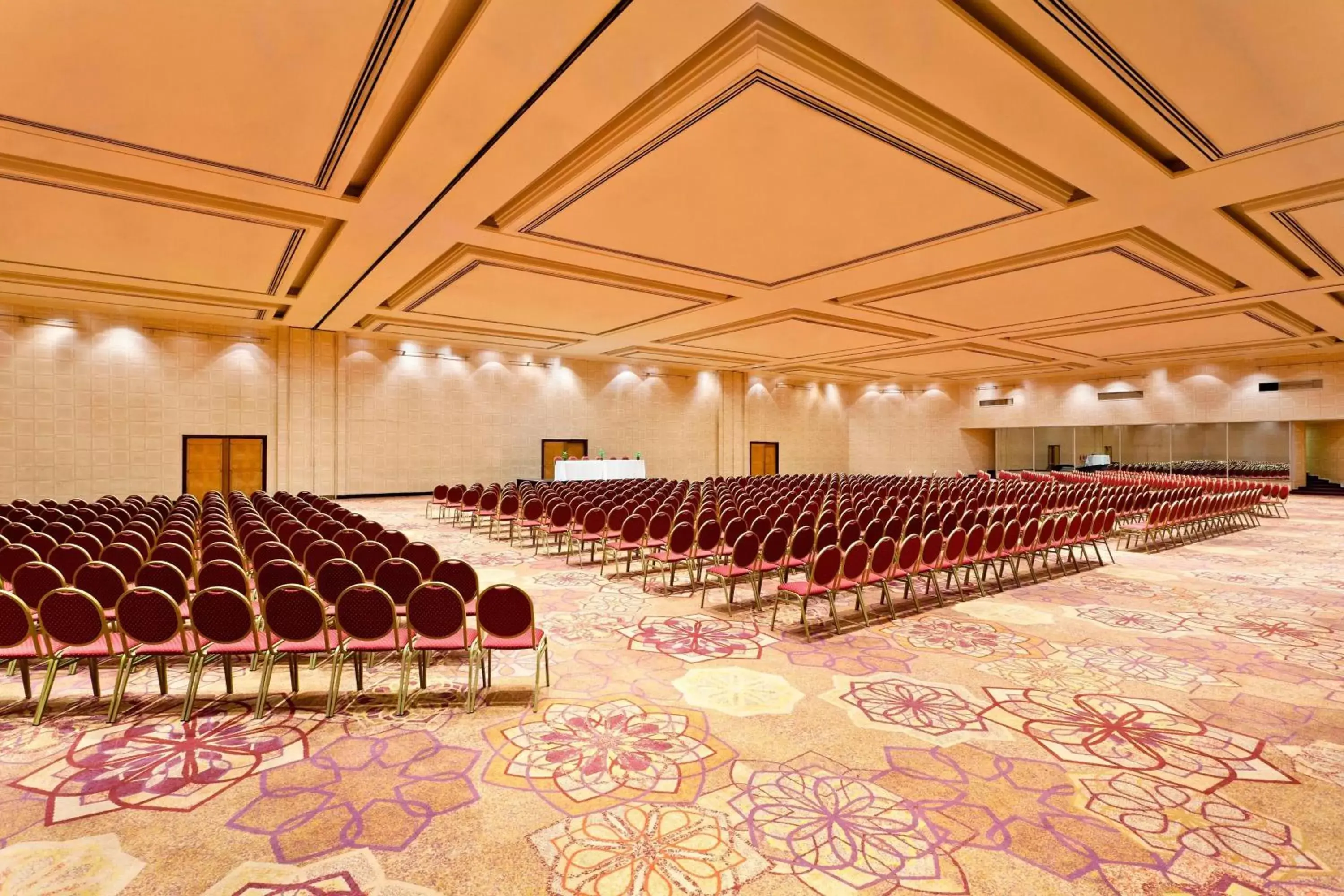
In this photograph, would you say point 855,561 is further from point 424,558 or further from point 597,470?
point 597,470

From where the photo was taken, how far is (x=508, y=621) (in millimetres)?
3977

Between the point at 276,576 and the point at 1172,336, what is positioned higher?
the point at 1172,336

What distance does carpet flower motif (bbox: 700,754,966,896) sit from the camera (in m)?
2.36

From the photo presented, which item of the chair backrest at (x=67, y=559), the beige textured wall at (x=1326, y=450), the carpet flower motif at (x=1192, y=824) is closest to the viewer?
the carpet flower motif at (x=1192, y=824)

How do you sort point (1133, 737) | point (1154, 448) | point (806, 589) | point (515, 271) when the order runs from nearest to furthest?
point (1133, 737) < point (806, 589) < point (515, 271) < point (1154, 448)

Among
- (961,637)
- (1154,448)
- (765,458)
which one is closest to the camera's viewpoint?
(961,637)

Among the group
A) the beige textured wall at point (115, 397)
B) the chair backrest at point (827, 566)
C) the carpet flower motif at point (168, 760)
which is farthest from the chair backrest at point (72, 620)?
the beige textured wall at point (115, 397)

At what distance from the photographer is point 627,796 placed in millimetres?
2898

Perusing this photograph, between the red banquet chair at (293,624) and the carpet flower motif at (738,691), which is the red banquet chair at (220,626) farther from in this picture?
the carpet flower motif at (738,691)

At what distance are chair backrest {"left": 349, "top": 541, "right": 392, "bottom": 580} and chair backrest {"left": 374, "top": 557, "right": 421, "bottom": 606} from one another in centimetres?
100

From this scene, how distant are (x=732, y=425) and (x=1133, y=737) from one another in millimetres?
20788

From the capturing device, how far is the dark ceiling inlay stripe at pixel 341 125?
14.6ft

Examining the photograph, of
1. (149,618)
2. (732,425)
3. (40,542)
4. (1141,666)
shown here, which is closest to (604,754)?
(149,618)

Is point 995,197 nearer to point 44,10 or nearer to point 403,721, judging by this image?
point 403,721
